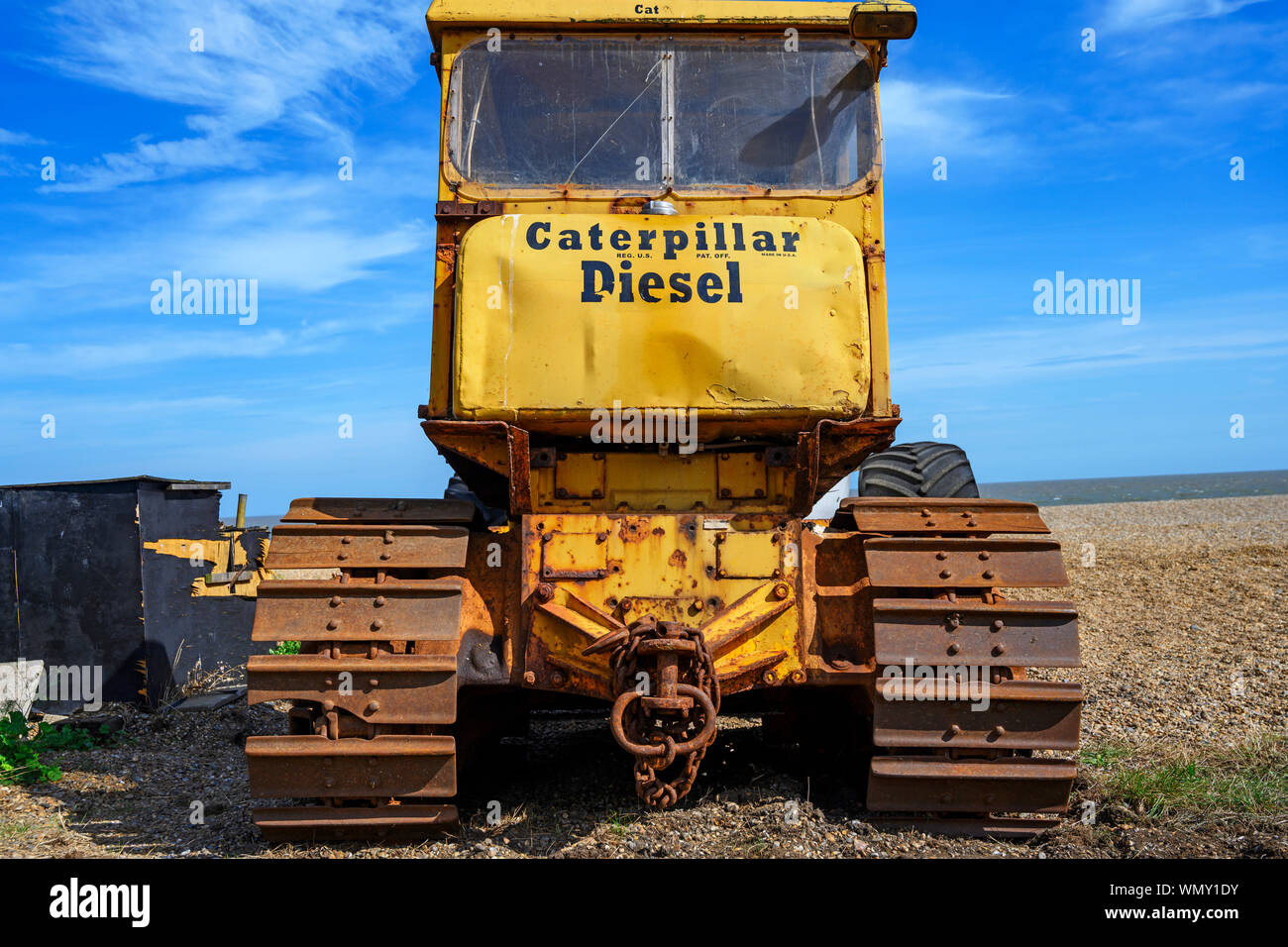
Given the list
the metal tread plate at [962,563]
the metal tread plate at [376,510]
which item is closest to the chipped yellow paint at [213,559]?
the metal tread plate at [376,510]

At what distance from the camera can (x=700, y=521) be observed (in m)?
4.57

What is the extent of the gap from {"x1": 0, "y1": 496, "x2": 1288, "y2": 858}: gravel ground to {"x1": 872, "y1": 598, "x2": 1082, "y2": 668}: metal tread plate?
78 centimetres

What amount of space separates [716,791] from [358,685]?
1977 mm

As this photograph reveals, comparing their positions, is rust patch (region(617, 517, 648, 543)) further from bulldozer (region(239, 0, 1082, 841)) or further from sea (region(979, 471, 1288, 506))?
sea (region(979, 471, 1288, 506))

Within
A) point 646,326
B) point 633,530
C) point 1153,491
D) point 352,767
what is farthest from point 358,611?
point 1153,491

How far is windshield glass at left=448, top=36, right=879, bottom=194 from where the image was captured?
508 cm

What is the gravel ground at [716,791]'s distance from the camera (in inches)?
170

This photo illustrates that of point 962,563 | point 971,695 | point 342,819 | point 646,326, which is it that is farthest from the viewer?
point 646,326

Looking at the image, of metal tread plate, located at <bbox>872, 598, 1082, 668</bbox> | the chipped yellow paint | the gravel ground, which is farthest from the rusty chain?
the chipped yellow paint

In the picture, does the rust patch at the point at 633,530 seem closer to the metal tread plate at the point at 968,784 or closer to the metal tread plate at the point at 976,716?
the metal tread plate at the point at 976,716

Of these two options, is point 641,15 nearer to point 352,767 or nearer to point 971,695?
point 971,695

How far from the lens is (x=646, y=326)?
4.65 metres

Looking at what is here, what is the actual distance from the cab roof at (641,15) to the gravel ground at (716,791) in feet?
12.4

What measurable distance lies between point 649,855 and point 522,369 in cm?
216
